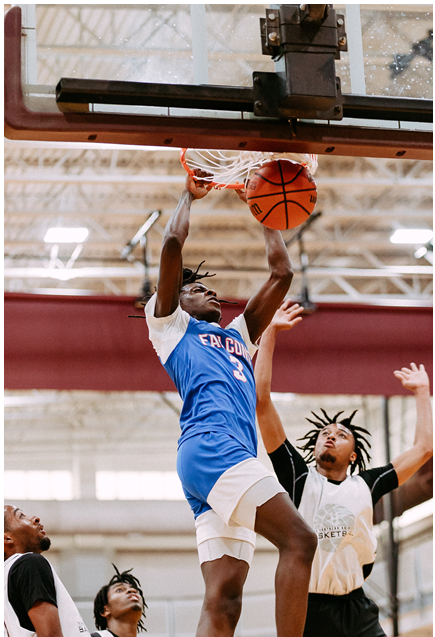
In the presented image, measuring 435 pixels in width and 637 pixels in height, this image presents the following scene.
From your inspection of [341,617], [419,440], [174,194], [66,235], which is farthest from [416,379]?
[66,235]

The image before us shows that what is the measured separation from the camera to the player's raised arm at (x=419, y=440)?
507 cm

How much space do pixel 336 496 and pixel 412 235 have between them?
9749 mm

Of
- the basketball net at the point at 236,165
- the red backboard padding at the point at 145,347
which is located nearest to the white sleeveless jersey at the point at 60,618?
the basketball net at the point at 236,165

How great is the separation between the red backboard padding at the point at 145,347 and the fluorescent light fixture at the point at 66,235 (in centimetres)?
539

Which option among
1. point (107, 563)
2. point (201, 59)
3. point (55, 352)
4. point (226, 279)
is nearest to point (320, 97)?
point (201, 59)

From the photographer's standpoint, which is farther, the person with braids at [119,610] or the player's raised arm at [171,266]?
the person with braids at [119,610]

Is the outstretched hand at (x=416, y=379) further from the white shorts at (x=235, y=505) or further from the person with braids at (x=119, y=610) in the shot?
the person with braids at (x=119, y=610)

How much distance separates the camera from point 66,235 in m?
13.8

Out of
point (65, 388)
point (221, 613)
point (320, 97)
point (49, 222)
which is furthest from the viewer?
point (49, 222)

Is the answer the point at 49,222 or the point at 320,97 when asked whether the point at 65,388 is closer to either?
the point at 320,97

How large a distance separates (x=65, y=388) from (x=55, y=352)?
0.35 meters

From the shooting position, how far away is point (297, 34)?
12.5ft

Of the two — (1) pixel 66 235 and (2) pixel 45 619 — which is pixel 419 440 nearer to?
(2) pixel 45 619

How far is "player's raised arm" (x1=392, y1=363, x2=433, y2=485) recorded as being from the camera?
5074mm
